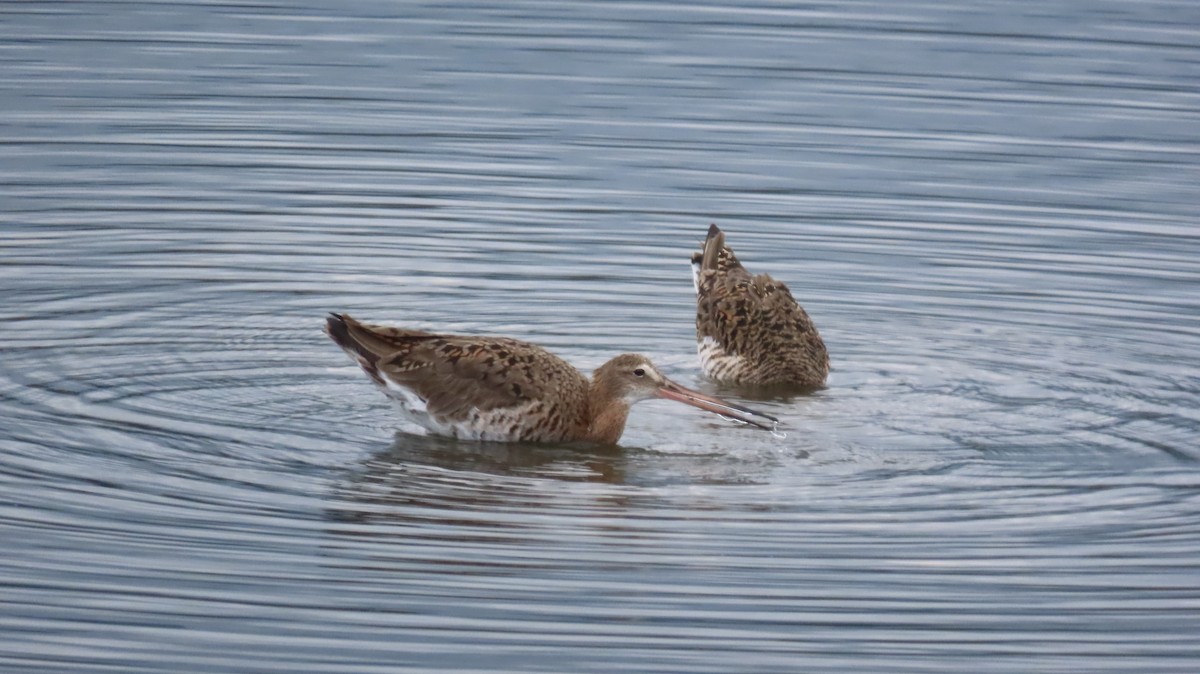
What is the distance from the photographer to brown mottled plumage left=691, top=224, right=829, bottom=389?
44.8 ft

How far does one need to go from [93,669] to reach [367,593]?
120cm

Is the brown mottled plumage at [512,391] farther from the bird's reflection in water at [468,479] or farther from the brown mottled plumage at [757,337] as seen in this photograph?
the brown mottled plumage at [757,337]

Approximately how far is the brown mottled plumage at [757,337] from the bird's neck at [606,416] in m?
1.75

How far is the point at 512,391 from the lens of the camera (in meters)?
12.1

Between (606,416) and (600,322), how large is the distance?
247 centimetres

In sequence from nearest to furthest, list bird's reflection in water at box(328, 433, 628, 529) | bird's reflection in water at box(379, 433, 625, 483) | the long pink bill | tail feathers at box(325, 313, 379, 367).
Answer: bird's reflection in water at box(328, 433, 628, 529), bird's reflection in water at box(379, 433, 625, 483), the long pink bill, tail feathers at box(325, 313, 379, 367)

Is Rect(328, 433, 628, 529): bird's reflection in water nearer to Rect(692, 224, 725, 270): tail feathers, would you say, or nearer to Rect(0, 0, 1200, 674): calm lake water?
Rect(0, 0, 1200, 674): calm lake water

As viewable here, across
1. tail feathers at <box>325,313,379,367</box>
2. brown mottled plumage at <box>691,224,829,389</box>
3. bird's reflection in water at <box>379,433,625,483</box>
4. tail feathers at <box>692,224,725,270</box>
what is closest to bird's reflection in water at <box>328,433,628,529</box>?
bird's reflection in water at <box>379,433,625,483</box>

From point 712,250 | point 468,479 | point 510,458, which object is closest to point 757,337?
point 712,250

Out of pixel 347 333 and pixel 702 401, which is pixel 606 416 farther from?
pixel 347 333

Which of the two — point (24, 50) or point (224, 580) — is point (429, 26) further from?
point (224, 580)

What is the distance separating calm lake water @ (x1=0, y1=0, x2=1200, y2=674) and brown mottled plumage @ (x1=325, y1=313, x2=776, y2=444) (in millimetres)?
160

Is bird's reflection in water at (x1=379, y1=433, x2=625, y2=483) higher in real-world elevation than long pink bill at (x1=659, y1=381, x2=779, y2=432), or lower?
lower

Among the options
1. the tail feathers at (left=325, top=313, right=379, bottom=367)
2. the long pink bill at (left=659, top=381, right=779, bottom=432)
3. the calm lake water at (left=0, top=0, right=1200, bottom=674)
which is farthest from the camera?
the tail feathers at (left=325, top=313, right=379, bottom=367)
